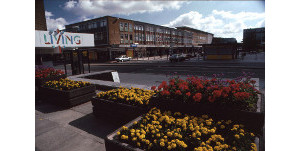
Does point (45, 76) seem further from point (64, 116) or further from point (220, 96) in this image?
point (220, 96)

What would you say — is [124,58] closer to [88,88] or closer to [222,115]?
[88,88]

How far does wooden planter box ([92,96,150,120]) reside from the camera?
3900mm

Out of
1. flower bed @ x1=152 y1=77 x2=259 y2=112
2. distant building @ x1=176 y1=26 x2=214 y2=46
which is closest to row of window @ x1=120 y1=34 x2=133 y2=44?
distant building @ x1=176 y1=26 x2=214 y2=46

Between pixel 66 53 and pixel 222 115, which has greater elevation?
pixel 66 53

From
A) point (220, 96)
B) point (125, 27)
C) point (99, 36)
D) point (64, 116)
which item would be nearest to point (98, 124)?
point (64, 116)

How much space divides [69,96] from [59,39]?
11.2 metres

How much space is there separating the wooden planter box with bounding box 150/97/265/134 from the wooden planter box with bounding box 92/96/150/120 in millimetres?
402

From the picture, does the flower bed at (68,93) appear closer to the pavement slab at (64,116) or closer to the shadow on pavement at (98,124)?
the pavement slab at (64,116)

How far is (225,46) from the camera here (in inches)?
1182

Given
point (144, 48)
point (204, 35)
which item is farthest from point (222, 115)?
point (204, 35)

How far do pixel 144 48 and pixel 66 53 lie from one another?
41.9 m

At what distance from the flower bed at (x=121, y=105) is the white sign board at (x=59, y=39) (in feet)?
39.1

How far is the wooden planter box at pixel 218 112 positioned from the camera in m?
2.76

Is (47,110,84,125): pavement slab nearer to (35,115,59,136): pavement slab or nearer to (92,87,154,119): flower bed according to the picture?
(35,115,59,136): pavement slab
